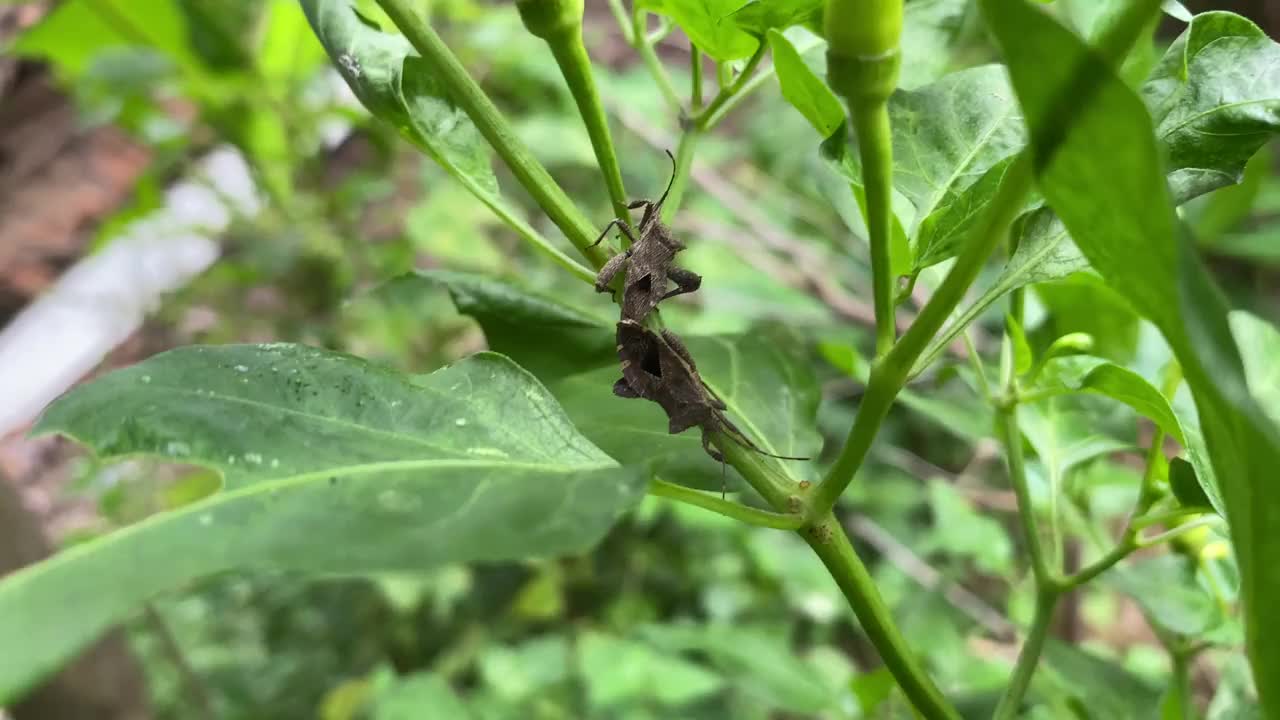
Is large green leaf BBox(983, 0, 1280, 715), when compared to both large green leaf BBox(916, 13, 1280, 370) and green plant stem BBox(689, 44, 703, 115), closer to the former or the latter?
large green leaf BBox(916, 13, 1280, 370)

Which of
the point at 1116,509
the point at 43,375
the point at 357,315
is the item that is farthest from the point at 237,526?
the point at 43,375

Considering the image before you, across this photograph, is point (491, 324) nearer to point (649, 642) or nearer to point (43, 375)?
point (649, 642)

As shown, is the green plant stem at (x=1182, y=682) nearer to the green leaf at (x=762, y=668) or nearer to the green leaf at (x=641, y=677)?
the green leaf at (x=762, y=668)

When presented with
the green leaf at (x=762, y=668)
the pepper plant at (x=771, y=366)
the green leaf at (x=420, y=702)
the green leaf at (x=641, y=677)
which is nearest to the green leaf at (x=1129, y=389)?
the pepper plant at (x=771, y=366)

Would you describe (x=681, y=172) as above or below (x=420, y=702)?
above

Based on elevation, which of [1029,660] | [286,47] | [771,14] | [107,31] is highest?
[107,31]

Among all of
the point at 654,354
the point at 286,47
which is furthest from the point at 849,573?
the point at 286,47

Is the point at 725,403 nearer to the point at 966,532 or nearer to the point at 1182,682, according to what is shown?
the point at 1182,682
